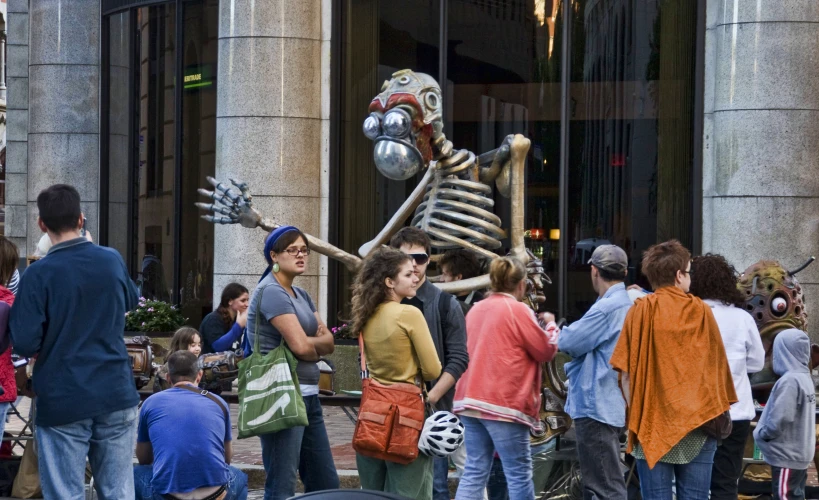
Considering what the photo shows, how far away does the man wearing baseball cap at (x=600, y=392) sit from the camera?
7543 millimetres

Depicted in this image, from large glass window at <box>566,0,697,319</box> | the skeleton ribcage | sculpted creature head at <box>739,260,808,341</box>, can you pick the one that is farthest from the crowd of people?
large glass window at <box>566,0,697,319</box>

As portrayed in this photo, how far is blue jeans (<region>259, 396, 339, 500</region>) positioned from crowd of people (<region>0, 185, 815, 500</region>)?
0.5 inches

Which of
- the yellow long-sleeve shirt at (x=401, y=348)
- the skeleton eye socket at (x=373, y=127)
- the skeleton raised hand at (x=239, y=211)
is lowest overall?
the yellow long-sleeve shirt at (x=401, y=348)

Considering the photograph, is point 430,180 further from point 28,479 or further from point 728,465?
point 728,465

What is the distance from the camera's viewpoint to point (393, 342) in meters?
7.04

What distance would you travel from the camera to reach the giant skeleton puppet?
10.7 metres

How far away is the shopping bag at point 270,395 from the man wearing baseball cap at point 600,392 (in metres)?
1.47

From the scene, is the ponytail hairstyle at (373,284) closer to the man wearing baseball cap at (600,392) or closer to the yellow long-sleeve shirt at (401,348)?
the yellow long-sleeve shirt at (401,348)

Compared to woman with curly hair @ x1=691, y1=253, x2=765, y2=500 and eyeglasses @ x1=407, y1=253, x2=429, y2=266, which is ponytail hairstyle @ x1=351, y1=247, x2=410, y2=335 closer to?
eyeglasses @ x1=407, y1=253, x2=429, y2=266

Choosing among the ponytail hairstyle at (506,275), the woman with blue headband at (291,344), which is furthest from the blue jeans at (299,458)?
the ponytail hairstyle at (506,275)

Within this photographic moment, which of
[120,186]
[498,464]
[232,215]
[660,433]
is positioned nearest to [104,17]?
[120,186]

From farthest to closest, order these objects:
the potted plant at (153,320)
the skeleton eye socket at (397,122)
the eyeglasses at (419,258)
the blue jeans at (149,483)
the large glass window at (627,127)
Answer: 1. the potted plant at (153,320)
2. the large glass window at (627,127)
3. the skeleton eye socket at (397,122)
4. the eyeglasses at (419,258)
5. the blue jeans at (149,483)

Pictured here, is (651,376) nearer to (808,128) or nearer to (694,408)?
(694,408)

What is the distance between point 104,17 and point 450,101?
5712 mm
